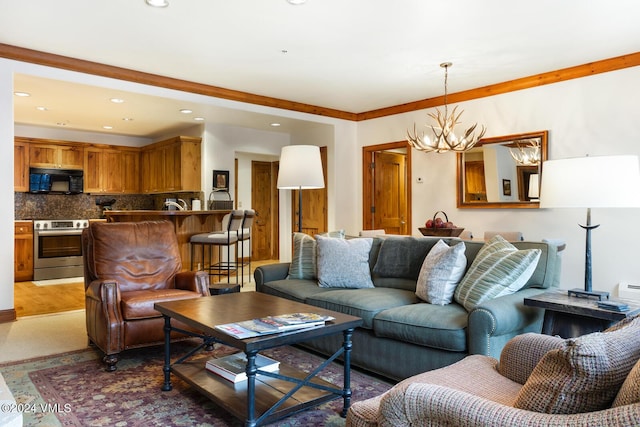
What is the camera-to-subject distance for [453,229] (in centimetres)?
459

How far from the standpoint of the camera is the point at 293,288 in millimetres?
3605

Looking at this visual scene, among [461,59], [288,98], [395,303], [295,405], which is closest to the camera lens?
[295,405]

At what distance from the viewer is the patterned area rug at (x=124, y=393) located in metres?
2.27

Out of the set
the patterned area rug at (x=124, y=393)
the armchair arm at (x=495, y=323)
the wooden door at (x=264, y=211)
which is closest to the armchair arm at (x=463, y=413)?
the patterned area rug at (x=124, y=393)

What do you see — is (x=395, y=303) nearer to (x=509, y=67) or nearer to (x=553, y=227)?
(x=553, y=227)

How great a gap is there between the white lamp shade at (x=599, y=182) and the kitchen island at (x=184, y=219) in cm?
468

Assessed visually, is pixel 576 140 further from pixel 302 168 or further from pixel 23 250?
pixel 23 250

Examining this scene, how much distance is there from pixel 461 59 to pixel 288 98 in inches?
96.8

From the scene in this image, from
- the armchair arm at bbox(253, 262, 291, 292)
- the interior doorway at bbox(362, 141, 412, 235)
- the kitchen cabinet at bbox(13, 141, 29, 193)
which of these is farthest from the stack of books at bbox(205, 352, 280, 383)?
the kitchen cabinet at bbox(13, 141, 29, 193)

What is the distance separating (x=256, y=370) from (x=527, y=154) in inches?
174

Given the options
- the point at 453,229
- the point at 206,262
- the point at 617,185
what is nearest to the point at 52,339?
the point at 206,262

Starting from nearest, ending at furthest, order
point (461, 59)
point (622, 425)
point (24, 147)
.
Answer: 1. point (622, 425)
2. point (461, 59)
3. point (24, 147)

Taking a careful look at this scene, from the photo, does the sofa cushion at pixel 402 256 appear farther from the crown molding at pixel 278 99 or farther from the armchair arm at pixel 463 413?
the crown molding at pixel 278 99

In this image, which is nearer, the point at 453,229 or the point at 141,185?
the point at 453,229
